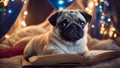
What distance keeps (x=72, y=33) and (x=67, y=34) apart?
0.07ft

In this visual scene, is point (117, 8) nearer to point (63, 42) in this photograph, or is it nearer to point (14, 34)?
point (63, 42)

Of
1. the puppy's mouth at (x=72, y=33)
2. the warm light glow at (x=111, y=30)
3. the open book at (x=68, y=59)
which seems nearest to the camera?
the open book at (x=68, y=59)

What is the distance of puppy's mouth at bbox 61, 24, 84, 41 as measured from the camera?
1193 millimetres

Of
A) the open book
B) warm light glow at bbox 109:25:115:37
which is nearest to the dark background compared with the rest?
warm light glow at bbox 109:25:115:37

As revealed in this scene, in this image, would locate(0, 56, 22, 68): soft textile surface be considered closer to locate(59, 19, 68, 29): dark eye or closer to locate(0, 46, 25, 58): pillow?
locate(0, 46, 25, 58): pillow

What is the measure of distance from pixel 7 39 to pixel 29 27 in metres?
0.14

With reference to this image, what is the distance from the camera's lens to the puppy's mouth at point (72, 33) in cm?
119

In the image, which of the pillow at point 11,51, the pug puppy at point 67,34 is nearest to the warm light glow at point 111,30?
the pug puppy at point 67,34

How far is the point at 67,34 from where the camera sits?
3.92 ft

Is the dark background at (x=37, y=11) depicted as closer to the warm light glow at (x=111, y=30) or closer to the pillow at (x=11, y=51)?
the pillow at (x=11, y=51)

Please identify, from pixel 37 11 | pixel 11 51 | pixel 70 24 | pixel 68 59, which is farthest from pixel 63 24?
pixel 37 11

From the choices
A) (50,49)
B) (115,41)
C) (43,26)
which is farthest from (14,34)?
(115,41)

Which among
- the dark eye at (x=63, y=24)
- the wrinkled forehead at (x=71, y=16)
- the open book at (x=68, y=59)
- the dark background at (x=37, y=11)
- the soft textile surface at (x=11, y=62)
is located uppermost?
the dark background at (x=37, y=11)

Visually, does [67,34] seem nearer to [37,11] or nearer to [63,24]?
[63,24]
